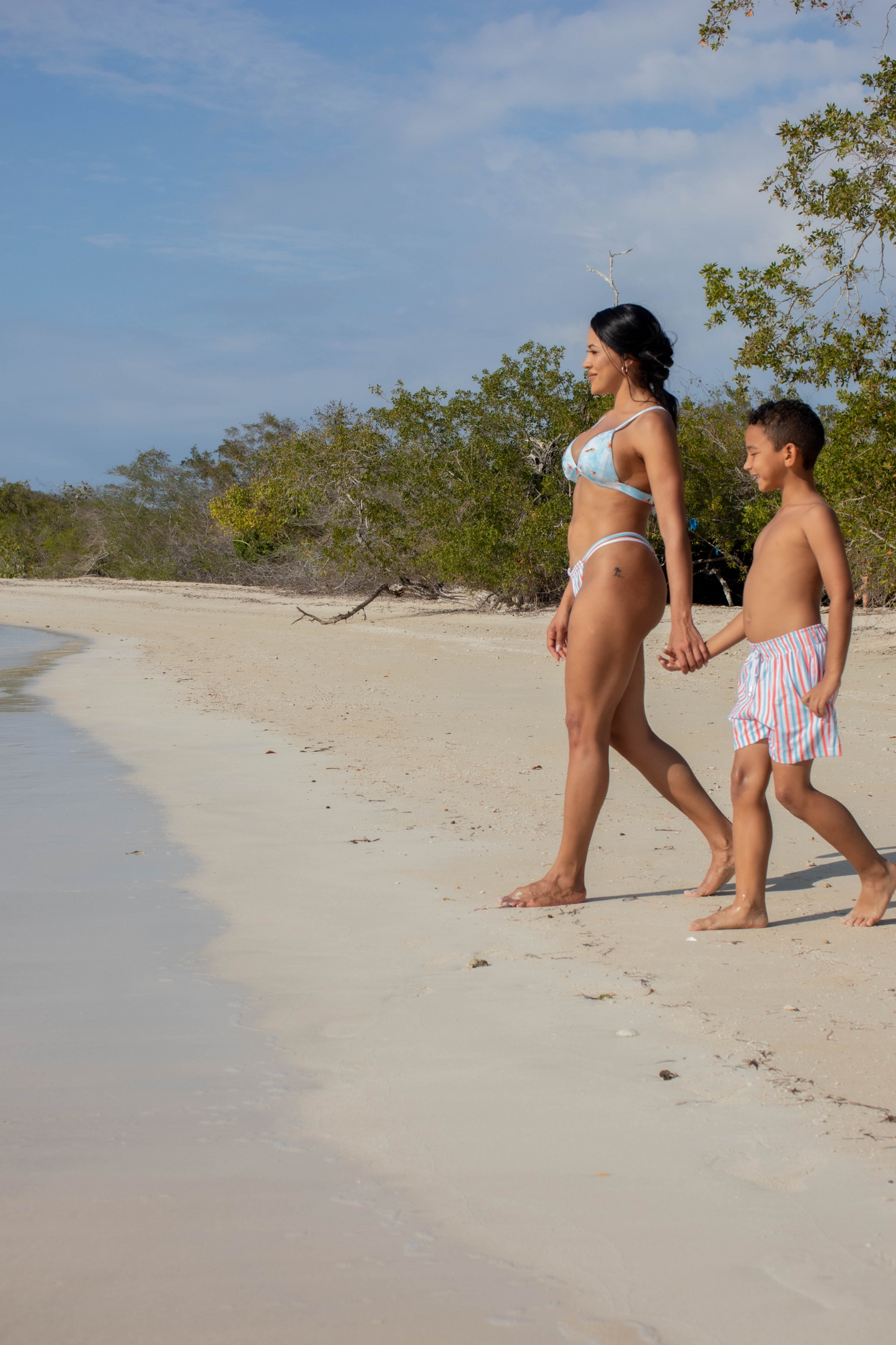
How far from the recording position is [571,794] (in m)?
3.60

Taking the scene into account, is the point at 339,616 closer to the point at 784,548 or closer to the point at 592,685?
the point at 592,685

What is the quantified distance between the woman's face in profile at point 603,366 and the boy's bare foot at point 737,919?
1.63m

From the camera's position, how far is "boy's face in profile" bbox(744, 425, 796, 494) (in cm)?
332

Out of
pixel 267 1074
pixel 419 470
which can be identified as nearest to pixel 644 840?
pixel 267 1074

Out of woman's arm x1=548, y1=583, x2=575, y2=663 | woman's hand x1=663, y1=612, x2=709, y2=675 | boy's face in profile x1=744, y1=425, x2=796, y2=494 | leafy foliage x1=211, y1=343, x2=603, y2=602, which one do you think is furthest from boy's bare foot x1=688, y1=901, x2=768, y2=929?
leafy foliage x1=211, y1=343, x2=603, y2=602

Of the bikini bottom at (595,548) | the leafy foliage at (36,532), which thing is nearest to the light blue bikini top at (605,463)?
the bikini bottom at (595,548)

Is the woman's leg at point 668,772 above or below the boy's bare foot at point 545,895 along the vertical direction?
above

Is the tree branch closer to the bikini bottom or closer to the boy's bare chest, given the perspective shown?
the bikini bottom

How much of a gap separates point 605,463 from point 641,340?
0.40 metres

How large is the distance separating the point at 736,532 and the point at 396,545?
20.6ft

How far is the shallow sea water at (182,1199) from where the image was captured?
158cm

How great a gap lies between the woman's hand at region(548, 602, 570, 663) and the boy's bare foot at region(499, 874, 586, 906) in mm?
751

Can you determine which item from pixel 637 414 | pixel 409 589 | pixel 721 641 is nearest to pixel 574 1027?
pixel 721 641

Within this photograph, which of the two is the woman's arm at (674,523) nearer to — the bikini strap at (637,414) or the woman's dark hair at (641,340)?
the bikini strap at (637,414)
